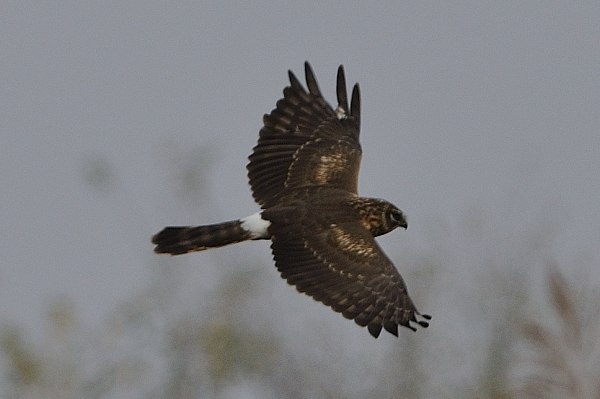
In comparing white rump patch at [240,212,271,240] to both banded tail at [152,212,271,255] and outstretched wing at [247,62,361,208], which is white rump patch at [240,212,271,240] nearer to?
banded tail at [152,212,271,255]

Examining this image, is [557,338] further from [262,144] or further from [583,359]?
[262,144]

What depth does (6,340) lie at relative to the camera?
493 inches

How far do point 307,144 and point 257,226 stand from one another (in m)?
1.14

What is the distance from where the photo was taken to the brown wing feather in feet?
34.1

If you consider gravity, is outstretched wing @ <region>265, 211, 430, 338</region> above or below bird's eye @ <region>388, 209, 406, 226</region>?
below

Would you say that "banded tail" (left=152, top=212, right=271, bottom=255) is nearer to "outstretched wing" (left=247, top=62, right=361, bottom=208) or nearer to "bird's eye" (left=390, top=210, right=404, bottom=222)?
"outstretched wing" (left=247, top=62, right=361, bottom=208)

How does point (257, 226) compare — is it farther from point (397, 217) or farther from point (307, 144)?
point (307, 144)

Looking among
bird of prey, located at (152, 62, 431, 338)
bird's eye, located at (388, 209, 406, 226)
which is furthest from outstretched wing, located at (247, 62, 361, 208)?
bird's eye, located at (388, 209, 406, 226)

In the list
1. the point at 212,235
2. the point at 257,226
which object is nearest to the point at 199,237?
the point at 212,235

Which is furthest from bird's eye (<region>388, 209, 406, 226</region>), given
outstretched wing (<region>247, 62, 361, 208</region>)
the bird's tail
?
the bird's tail

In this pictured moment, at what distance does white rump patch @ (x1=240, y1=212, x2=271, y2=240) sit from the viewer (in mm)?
11000

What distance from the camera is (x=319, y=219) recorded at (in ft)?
35.9

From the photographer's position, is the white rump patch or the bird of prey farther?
the white rump patch

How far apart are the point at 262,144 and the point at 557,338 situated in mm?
3405
